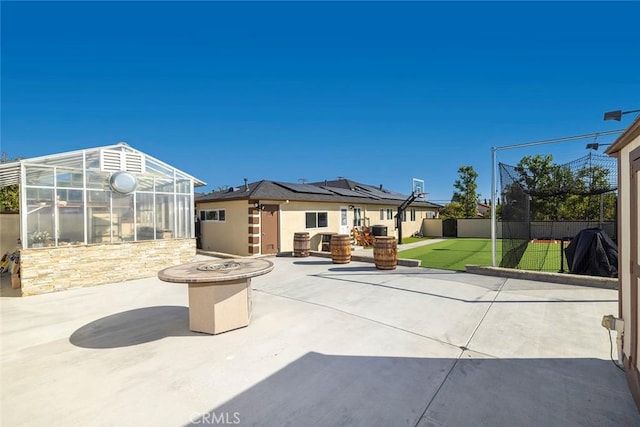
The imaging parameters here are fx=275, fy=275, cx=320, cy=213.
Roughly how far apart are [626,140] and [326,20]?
987 cm

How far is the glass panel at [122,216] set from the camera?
7621 millimetres

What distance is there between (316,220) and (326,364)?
1075 cm

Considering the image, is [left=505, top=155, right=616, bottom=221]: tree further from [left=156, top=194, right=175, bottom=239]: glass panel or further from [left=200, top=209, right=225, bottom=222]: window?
[left=200, top=209, right=225, bottom=222]: window

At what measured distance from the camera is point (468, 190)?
86.6ft

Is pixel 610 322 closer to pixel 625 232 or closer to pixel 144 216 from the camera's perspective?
pixel 625 232

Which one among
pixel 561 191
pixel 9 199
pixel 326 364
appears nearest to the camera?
pixel 326 364

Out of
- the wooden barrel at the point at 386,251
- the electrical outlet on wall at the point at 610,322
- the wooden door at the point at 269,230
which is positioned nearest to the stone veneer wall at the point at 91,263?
the wooden door at the point at 269,230

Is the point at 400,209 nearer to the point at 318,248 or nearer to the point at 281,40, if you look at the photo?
the point at 318,248

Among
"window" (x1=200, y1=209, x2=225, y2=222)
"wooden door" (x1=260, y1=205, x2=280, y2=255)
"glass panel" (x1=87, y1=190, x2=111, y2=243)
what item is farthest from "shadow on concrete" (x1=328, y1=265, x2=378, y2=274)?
"window" (x1=200, y1=209, x2=225, y2=222)

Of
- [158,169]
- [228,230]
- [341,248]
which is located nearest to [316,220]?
[228,230]

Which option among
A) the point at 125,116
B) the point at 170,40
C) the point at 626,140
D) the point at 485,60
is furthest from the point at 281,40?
the point at 626,140

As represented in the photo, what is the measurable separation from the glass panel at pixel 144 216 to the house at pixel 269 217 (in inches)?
141

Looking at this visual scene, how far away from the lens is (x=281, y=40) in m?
11.4

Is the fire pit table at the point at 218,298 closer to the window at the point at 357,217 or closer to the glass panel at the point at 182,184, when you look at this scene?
the glass panel at the point at 182,184
